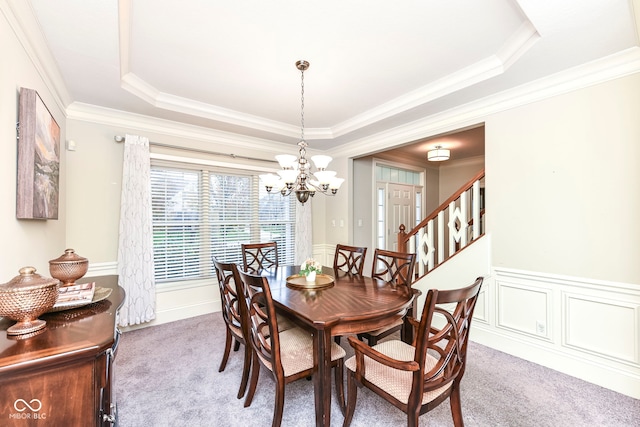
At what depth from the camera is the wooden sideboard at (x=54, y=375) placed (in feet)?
2.62

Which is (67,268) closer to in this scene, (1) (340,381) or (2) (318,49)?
(1) (340,381)

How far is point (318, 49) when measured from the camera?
2.22 meters

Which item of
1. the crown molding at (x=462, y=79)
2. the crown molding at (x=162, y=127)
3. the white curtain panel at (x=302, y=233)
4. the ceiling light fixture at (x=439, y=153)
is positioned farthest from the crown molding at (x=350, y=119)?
the ceiling light fixture at (x=439, y=153)

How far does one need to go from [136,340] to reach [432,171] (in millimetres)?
6219

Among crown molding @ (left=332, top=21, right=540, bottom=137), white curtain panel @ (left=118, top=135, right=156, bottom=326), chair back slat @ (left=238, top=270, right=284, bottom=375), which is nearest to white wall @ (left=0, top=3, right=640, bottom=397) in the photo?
white curtain panel @ (left=118, top=135, right=156, bottom=326)

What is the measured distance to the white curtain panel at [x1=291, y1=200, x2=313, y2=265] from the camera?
14.5ft

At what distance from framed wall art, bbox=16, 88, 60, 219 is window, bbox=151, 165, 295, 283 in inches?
50.8

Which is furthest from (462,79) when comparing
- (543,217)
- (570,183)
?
(543,217)

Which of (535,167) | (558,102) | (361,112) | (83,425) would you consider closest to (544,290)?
(535,167)

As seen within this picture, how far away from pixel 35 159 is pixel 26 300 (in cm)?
130

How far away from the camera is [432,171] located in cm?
649

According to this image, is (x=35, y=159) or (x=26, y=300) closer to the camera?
(x=26, y=300)

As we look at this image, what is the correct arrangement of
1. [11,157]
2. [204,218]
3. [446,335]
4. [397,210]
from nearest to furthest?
[446,335] < [11,157] < [204,218] < [397,210]

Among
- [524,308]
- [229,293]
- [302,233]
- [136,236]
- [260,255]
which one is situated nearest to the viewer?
[229,293]
